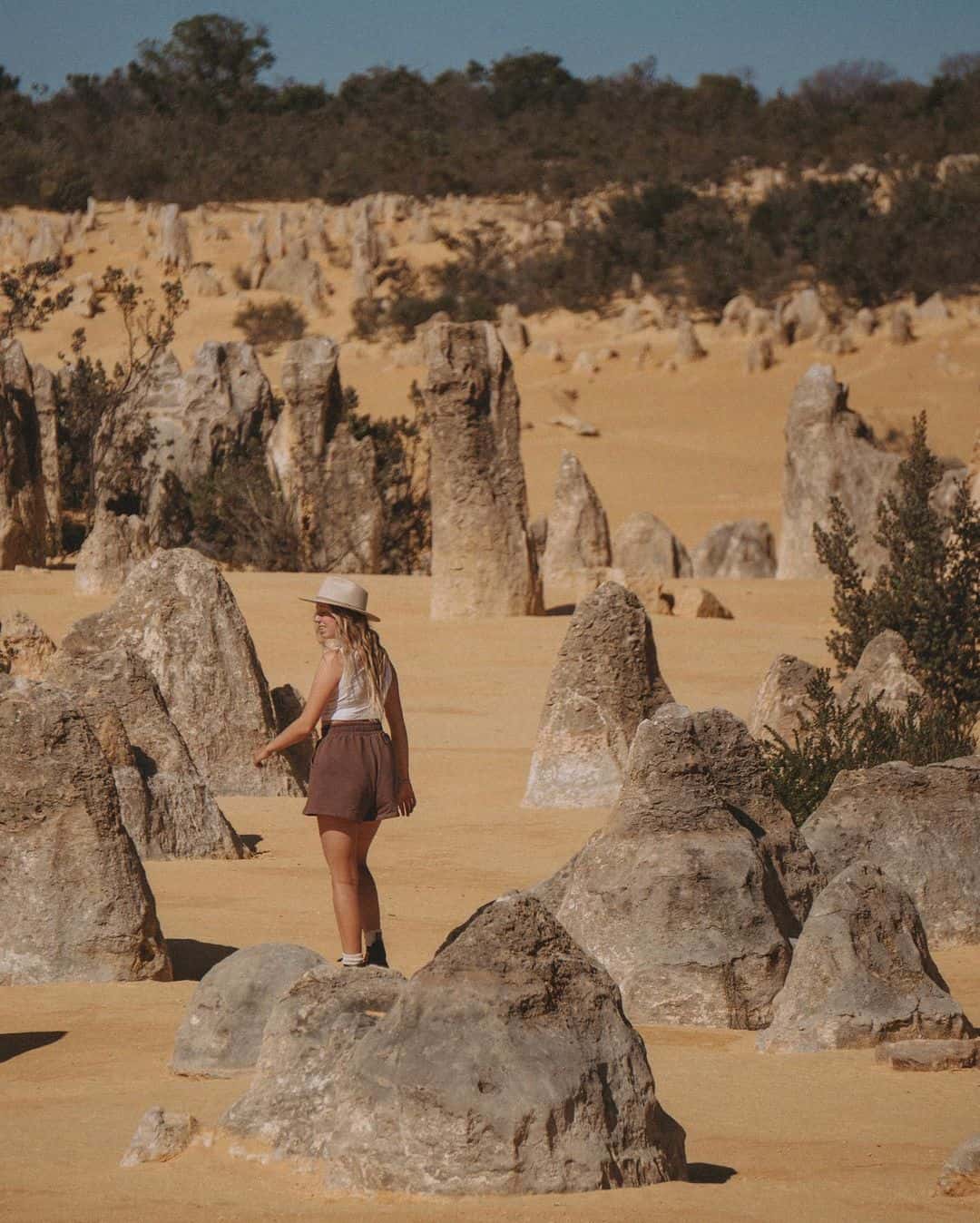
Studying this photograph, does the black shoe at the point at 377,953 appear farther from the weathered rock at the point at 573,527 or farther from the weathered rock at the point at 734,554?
the weathered rock at the point at 734,554

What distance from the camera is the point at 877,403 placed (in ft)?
99.7

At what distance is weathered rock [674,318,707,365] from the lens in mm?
34531

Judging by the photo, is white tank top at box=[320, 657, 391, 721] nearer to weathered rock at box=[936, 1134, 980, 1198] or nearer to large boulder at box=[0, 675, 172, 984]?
large boulder at box=[0, 675, 172, 984]

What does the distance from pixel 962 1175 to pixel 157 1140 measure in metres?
1.57

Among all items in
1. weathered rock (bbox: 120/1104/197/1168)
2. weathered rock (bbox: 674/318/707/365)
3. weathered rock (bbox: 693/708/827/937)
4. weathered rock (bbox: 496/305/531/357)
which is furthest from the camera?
weathered rock (bbox: 496/305/531/357)

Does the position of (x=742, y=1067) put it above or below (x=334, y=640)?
below

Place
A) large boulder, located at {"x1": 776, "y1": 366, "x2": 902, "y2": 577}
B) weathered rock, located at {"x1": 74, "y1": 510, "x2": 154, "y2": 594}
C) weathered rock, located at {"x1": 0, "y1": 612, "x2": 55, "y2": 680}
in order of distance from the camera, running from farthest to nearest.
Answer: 1. large boulder, located at {"x1": 776, "y1": 366, "x2": 902, "y2": 577}
2. weathered rock, located at {"x1": 74, "y1": 510, "x2": 154, "y2": 594}
3. weathered rock, located at {"x1": 0, "y1": 612, "x2": 55, "y2": 680}

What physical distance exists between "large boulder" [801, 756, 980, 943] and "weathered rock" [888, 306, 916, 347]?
27.5 meters

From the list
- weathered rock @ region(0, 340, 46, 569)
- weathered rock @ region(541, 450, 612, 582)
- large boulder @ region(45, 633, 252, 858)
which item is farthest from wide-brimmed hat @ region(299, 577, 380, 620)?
weathered rock @ region(541, 450, 612, 582)

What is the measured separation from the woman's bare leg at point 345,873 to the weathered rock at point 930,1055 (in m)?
1.56

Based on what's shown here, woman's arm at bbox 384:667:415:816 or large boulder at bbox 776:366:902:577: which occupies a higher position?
large boulder at bbox 776:366:902:577

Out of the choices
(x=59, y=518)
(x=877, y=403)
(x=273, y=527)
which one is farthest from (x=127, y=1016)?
(x=877, y=403)

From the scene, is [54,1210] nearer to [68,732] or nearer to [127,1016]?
[127,1016]

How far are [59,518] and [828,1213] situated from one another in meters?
18.3
